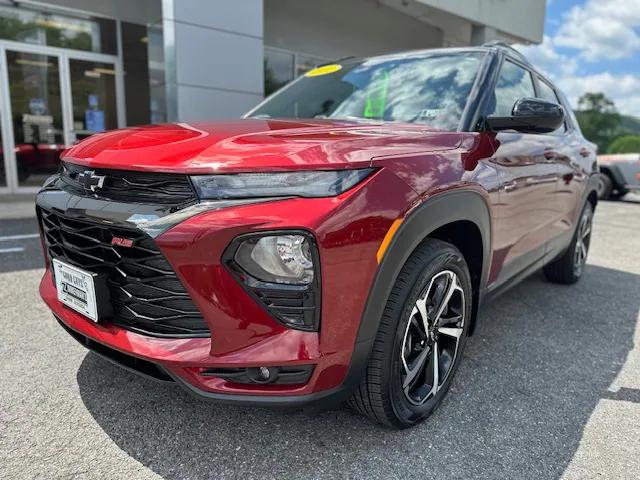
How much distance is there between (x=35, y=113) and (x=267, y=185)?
8.40 meters

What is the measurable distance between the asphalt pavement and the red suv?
0.19 meters

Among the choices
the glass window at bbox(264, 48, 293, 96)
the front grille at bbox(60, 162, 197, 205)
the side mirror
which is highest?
the glass window at bbox(264, 48, 293, 96)

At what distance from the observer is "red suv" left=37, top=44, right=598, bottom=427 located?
155 cm

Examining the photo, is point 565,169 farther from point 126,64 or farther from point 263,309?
point 126,64

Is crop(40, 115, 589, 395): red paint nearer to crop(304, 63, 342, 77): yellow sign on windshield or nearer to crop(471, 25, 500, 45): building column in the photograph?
crop(304, 63, 342, 77): yellow sign on windshield

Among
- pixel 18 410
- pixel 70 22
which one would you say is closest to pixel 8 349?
pixel 18 410

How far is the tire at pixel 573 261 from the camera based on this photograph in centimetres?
415

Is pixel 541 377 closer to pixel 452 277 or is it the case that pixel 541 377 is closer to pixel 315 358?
pixel 452 277

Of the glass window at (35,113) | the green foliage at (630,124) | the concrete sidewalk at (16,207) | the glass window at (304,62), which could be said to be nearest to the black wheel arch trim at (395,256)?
the concrete sidewalk at (16,207)

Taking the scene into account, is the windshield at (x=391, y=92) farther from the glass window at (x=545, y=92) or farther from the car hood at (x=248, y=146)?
the glass window at (x=545, y=92)

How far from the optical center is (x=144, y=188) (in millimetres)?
1665

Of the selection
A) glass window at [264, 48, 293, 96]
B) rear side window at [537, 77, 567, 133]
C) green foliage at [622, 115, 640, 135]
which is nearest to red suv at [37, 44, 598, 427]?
rear side window at [537, 77, 567, 133]

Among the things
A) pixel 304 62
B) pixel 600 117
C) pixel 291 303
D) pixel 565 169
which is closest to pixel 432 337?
pixel 291 303

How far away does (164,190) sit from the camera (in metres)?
1.63
